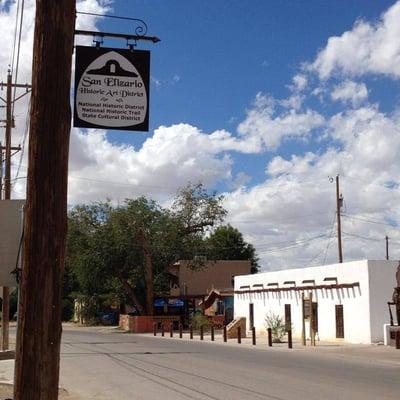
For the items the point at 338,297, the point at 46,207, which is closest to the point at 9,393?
the point at 46,207

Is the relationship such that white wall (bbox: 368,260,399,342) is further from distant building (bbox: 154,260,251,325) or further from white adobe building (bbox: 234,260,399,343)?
distant building (bbox: 154,260,251,325)

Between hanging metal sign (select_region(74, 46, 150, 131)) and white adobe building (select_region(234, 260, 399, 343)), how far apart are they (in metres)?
25.6

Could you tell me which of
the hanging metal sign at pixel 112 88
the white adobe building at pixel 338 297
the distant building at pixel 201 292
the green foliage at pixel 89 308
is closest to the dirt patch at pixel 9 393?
the hanging metal sign at pixel 112 88

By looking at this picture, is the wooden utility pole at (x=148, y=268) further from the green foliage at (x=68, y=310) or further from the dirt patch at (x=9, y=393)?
the dirt patch at (x=9, y=393)

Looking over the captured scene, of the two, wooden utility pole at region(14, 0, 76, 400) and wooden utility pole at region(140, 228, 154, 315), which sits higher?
wooden utility pole at region(140, 228, 154, 315)

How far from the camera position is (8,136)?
91.3 feet

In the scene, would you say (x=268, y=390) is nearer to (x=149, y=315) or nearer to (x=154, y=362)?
(x=154, y=362)

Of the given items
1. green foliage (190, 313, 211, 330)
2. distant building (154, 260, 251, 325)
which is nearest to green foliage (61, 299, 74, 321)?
distant building (154, 260, 251, 325)

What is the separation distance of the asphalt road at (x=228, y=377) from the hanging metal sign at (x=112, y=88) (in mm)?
7357

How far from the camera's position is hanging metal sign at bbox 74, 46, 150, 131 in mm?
6188

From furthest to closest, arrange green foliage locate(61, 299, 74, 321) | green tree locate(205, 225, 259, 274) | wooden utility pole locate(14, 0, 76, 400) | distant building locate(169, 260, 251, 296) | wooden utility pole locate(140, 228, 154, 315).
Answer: green tree locate(205, 225, 259, 274)
green foliage locate(61, 299, 74, 321)
distant building locate(169, 260, 251, 296)
wooden utility pole locate(140, 228, 154, 315)
wooden utility pole locate(14, 0, 76, 400)

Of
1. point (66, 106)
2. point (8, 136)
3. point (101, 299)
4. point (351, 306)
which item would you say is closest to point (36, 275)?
point (66, 106)

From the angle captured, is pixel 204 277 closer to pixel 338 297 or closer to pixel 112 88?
pixel 338 297

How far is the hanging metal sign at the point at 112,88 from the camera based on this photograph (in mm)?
6188
